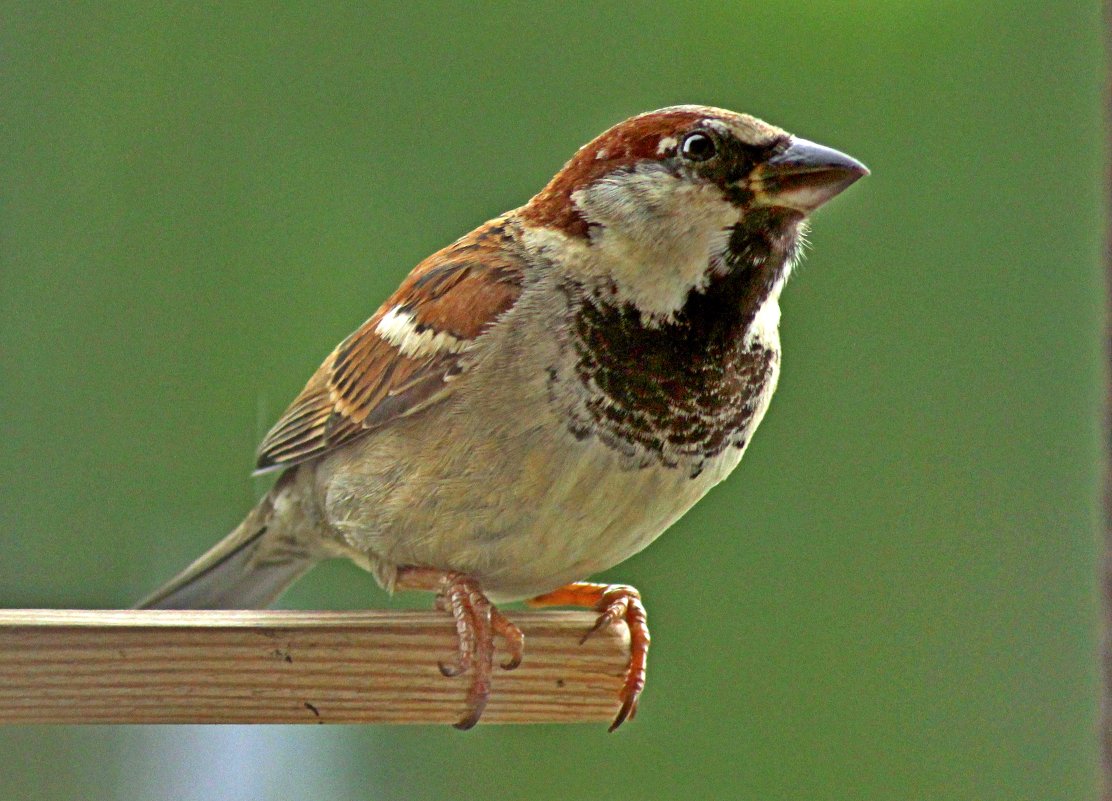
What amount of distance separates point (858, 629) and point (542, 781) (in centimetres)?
62

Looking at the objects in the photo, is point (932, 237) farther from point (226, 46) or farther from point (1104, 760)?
point (226, 46)

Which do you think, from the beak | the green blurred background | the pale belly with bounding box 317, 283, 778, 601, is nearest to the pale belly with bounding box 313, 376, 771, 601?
the pale belly with bounding box 317, 283, 778, 601

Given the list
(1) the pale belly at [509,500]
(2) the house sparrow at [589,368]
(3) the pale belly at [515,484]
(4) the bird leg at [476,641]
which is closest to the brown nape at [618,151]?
(2) the house sparrow at [589,368]

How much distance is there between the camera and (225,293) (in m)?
2.17

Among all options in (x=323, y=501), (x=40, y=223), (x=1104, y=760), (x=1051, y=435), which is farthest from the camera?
(x=1051, y=435)

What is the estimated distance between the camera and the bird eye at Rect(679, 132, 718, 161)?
140 centimetres

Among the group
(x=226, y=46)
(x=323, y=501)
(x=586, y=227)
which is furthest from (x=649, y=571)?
(x=226, y=46)

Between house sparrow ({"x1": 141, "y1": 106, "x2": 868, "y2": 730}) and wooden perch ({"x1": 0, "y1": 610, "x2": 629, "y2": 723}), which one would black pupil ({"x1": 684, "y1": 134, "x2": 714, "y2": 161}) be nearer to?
house sparrow ({"x1": 141, "y1": 106, "x2": 868, "y2": 730})

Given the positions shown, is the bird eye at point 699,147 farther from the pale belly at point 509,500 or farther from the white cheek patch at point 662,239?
the pale belly at point 509,500

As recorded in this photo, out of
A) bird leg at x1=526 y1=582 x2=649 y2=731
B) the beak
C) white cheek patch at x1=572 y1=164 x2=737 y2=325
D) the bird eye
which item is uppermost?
the bird eye

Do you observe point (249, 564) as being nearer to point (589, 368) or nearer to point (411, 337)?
point (411, 337)

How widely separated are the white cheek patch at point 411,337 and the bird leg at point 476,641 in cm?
29

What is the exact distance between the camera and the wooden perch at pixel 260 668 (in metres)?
1.29

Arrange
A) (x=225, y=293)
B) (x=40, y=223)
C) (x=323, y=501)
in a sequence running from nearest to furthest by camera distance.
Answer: (x=323, y=501), (x=40, y=223), (x=225, y=293)
